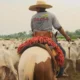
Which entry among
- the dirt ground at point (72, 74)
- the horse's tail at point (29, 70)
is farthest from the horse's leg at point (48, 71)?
the dirt ground at point (72, 74)

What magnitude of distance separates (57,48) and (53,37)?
51 centimetres

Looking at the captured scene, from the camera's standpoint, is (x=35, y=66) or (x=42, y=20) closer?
(x=35, y=66)

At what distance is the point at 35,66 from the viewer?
180 inches

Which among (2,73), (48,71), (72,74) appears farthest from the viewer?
(72,74)

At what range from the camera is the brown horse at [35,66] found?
4570 mm

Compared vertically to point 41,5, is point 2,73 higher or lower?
lower

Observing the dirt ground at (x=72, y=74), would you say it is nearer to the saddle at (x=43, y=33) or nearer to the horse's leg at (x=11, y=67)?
the horse's leg at (x=11, y=67)

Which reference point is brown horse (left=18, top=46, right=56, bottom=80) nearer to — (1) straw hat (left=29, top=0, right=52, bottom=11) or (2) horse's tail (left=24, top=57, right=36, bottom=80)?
(2) horse's tail (left=24, top=57, right=36, bottom=80)

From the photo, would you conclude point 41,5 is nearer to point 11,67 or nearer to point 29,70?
point 29,70

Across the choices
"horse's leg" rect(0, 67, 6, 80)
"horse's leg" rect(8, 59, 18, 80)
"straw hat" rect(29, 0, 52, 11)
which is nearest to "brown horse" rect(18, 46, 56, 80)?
"straw hat" rect(29, 0, 52, 11)

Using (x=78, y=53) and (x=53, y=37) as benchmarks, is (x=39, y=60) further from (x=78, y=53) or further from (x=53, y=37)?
(x=78, y=53)

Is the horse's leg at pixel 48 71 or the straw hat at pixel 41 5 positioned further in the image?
the straw hat at pixel 41 5

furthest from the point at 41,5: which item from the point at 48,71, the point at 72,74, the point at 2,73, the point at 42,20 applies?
the point at 72,74

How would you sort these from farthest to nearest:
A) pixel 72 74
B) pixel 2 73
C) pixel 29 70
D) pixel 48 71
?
pixel 72 74 < pixel 2 73 < pixel 48 71 < pixel 29 70
